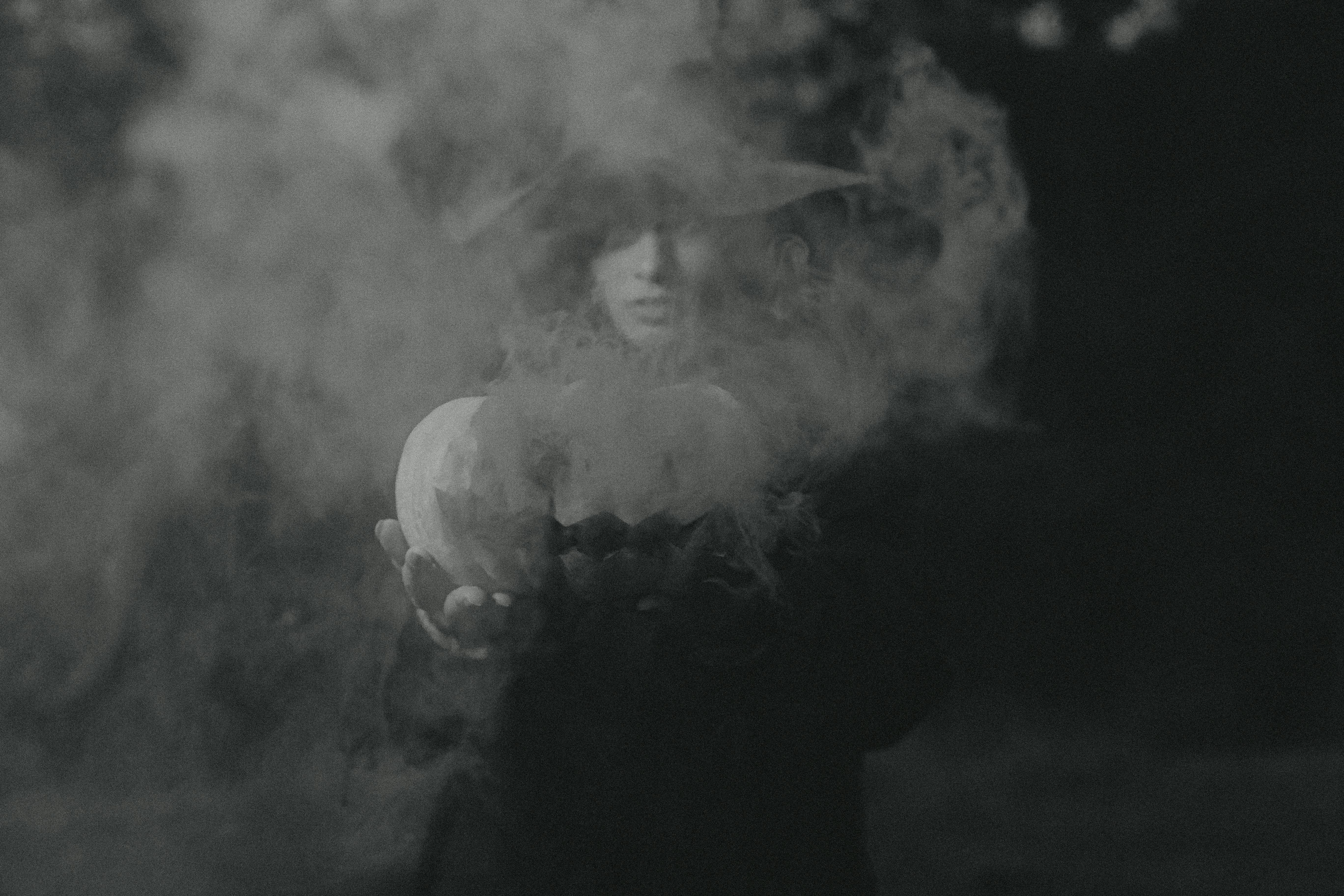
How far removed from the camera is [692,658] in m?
2.13

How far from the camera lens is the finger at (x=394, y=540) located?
220cm

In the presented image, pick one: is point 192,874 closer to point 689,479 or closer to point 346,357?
point 346,357

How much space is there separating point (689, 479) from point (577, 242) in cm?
40

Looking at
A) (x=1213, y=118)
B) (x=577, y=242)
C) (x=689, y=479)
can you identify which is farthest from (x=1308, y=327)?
(x=577, y=242)

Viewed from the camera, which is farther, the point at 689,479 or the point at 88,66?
the point at 88,66

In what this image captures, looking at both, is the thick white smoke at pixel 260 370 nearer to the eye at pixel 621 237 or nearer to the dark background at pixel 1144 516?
the eye at pixel 621 237

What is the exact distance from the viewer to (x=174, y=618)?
89.6 inches

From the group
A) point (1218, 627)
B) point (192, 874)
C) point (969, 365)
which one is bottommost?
point (192, 874)

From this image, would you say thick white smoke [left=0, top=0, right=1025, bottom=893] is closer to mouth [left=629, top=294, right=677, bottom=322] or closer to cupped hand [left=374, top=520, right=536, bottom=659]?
cupped hand [left=374, top=520, right=536, bottom=659]

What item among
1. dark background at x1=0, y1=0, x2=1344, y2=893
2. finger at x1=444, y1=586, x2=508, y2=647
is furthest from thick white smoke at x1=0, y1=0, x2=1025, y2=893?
dark background at x1=0, y1=0, x2=1344, y2=893

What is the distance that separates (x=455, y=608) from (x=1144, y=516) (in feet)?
3.30

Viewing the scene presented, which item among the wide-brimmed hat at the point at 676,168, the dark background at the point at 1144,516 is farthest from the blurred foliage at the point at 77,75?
the dark background at the point at 1144,516

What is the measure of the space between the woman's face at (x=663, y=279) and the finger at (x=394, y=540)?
17.5 inches

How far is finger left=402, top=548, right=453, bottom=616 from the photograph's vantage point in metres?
2.16
